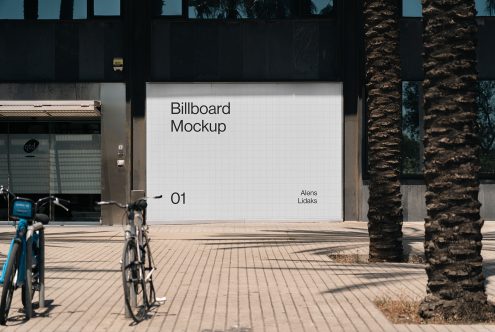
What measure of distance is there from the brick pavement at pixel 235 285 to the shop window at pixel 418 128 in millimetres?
5586

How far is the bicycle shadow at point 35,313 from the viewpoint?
7.64 meters

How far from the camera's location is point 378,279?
10.6 meters

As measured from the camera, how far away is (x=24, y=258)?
7715 millimetres

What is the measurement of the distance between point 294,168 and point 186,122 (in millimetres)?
3442

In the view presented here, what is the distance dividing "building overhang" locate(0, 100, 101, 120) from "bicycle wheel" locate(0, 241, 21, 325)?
47.2ft

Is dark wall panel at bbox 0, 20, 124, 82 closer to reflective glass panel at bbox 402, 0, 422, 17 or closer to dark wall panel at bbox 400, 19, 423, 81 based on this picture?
dark wall panel at bbox 400, 19, 423, 81

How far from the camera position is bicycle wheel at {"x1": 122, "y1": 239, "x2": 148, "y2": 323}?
7.41 meters

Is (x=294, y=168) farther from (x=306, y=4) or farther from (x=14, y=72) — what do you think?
(x=14, y=72)

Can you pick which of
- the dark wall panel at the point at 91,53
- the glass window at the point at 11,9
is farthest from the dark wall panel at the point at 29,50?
the dark wall panel at the point at 91,53

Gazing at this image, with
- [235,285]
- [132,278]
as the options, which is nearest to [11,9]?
[235,285]

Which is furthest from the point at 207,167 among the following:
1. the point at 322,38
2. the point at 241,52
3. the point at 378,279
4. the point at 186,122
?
the point at 378,279

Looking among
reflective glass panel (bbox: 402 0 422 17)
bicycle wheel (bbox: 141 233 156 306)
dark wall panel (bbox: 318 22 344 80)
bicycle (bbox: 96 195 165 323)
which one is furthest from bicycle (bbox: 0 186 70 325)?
reflective glass panel (bbox: 402 0 422 17)

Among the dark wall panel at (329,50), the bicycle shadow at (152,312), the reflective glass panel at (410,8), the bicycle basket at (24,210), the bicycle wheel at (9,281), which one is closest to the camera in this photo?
the bicycle wheel at (9,281)

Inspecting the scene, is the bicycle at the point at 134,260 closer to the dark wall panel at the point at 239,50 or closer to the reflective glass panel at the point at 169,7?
the dark wall panel at the point at 239,50
